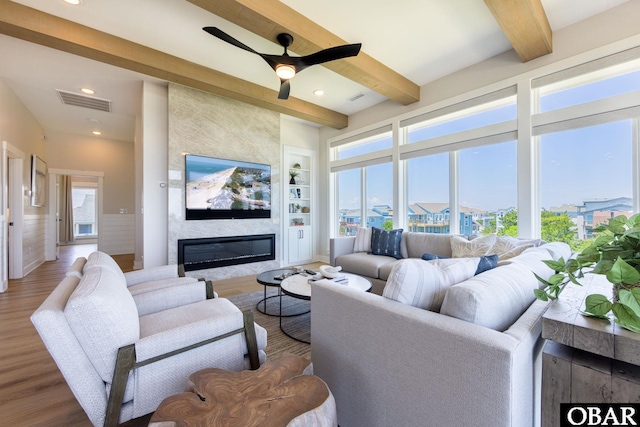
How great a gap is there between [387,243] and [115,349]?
329 cm

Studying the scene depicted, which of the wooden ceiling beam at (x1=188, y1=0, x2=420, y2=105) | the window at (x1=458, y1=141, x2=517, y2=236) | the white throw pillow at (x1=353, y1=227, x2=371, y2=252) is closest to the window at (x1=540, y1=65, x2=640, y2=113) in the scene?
the window at (x1=458, y1=141, x2=517, y2=236)

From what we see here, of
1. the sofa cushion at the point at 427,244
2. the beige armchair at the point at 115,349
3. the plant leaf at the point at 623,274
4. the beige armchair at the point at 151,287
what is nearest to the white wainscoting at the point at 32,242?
the beige armchair at the point at 151,287

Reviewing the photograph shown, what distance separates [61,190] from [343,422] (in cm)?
1136

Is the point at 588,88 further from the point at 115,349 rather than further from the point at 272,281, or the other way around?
the point at 115,349

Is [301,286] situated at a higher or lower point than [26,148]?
lower

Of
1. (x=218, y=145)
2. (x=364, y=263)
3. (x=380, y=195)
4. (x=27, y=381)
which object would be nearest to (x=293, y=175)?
(x=218, y=145)

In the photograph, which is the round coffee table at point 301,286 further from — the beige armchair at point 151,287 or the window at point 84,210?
the window at point 84,210

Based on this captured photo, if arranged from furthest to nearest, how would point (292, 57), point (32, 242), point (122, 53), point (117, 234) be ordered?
point (117, 234), point (32, 242), point (122, 53), point (292, 57)

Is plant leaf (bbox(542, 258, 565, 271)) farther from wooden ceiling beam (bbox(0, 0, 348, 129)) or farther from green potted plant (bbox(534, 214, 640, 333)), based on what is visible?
wooden ceiling beam (bbox(0, 0, 348, 129))

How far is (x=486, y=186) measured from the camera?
3.46m

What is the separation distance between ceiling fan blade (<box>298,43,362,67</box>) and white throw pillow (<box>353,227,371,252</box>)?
2588 millimetres

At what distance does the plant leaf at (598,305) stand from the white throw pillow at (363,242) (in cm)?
334

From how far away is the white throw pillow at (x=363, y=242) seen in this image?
13.6ft

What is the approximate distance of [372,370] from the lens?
1.14m
